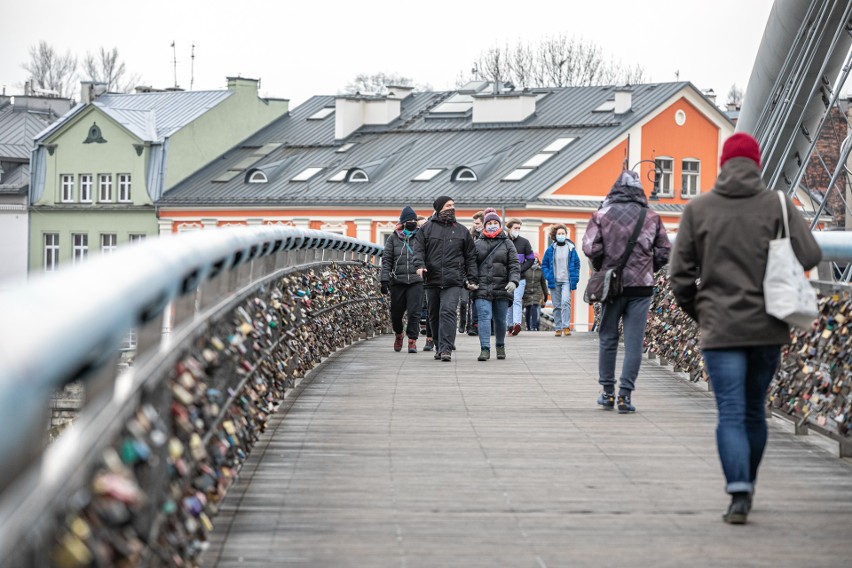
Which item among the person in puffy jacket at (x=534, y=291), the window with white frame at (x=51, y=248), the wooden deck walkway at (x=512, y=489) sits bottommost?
the window with white frame at (x=51, y=248)

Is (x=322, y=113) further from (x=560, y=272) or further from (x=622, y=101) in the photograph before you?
(x=560, y=272)

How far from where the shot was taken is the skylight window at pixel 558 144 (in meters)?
60.0

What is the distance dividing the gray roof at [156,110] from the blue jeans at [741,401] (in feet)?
208

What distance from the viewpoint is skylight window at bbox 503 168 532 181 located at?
59.0 meters

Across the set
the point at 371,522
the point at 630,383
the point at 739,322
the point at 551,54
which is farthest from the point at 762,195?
the point at 551,54

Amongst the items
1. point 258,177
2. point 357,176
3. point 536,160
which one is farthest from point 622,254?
point 258,177

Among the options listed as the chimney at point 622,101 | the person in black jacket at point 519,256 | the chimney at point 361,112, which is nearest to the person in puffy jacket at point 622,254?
the person in black jacket at point 519,256

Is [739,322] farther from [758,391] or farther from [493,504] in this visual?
[493,504]

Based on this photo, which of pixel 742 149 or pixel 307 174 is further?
pixel 307 174

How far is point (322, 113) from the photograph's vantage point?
71.1 m

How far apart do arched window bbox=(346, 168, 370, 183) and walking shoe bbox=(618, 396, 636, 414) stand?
52308mm

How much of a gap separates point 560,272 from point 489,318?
720cm

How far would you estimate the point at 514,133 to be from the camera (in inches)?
2488

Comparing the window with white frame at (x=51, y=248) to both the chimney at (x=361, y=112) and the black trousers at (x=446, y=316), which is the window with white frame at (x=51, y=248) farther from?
the black trousers at (x=446, y=316)
